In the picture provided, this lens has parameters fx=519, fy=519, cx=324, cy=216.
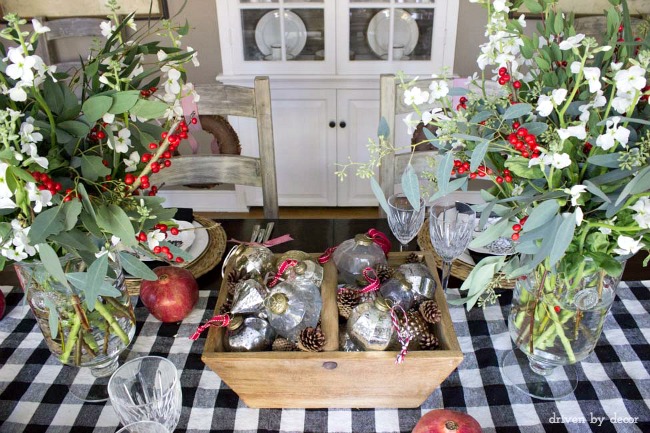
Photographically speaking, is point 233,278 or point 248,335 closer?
point 248,335

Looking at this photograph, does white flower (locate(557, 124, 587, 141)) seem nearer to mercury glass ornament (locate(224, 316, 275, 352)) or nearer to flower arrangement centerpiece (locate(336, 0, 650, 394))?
flower arrangement centerpiece (locate(336, 0, 650, 394))

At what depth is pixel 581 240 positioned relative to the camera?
2.07ft

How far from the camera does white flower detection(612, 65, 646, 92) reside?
50cm

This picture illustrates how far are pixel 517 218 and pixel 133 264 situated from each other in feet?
1.63

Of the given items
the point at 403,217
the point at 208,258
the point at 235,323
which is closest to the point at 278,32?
the point at 208,258

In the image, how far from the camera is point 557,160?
1.73 feet

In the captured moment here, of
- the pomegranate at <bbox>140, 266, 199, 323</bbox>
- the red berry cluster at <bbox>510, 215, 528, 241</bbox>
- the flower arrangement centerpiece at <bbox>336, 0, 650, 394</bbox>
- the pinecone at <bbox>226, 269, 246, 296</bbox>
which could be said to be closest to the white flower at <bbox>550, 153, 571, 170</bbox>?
the flower arrangement centerpiece at <bbox>336, 0, 650, 394</bbox>

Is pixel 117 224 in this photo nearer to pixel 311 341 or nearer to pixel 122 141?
pixel 122 141

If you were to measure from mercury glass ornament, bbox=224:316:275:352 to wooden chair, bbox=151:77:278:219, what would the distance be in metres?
0.64

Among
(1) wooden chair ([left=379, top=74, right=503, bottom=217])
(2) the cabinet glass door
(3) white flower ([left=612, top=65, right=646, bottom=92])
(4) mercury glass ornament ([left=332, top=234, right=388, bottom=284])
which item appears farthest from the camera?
(2) the cabinet glass door

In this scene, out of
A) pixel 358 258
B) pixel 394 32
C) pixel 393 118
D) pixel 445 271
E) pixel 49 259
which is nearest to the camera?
pixel 49 259

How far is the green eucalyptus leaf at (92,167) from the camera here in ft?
1.98

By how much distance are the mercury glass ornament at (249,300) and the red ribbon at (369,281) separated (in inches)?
5.7

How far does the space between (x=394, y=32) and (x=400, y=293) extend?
1.57m
